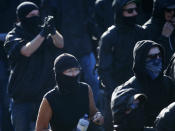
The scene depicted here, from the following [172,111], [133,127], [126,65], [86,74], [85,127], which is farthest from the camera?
[86,74]

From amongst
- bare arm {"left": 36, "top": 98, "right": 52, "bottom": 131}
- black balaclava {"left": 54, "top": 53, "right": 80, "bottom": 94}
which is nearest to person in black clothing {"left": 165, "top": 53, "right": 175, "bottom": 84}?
black balaclava {"left": 54, "top": 53, "right": 80, "bottom": 94}

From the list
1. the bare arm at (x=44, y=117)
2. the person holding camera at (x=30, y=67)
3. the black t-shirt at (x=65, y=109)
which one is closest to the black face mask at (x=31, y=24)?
the person holding camera at (x=30, y=67)

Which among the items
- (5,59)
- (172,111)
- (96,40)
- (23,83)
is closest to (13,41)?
(23,83)

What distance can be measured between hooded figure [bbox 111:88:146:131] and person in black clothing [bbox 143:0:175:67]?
2.14 m

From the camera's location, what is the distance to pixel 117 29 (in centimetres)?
920

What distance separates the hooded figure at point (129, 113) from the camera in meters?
7.30

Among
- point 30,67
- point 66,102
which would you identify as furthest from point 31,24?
point 66,102

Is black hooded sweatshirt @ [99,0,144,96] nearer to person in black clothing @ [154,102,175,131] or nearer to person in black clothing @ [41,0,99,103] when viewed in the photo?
person in black clothing @ [41,0,99,103]

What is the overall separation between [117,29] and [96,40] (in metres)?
1.78

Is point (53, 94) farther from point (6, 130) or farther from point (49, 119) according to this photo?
point (6, 130)

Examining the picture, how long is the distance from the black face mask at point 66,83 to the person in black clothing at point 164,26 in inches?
62.3

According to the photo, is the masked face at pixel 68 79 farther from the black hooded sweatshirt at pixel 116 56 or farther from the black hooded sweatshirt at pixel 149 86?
the black hooded sweatshirt at pixel 116 56

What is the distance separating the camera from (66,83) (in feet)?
26.8

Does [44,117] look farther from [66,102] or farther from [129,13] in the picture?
[129,13]
